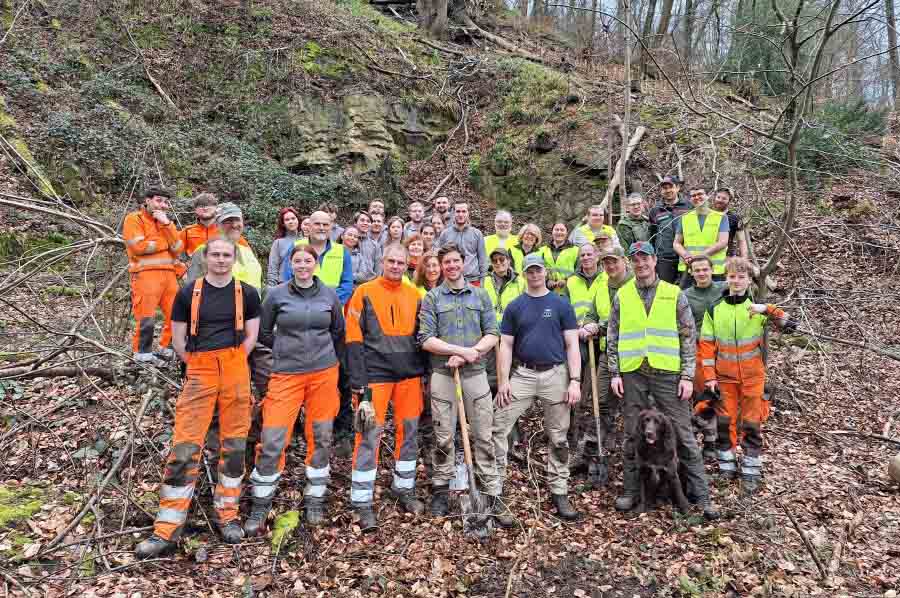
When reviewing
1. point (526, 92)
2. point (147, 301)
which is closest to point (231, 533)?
point (147, 301)

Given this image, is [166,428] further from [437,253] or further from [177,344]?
[437,253]

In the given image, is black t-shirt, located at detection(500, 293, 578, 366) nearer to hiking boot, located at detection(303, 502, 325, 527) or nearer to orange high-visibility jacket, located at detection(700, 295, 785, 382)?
orange high-visibility jacket, located at detection(700, 295, 785, 382)

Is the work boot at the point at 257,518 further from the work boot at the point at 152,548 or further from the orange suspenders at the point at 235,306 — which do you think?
the orange suspenders at the point at 235,306

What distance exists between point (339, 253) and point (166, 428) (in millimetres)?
2506

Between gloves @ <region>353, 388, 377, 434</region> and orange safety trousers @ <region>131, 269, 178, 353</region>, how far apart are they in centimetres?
264

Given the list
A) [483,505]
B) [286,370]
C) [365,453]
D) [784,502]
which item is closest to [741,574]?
[784,502]

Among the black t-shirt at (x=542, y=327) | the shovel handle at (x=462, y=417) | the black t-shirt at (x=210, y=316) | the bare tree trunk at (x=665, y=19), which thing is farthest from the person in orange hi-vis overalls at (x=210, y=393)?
the bare tree trunk at (x=665, y=19)

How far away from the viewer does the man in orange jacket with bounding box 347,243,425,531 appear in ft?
14.8

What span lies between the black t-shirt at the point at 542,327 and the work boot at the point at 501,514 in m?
1.31

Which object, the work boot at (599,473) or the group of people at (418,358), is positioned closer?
the group of people at (418,358)

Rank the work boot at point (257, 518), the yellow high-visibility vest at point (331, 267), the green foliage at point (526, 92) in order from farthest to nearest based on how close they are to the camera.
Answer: the green foliage at point (526, 92) → the yellow high-visibility vest at point (331, 267) → the work boot at point (257, 518)

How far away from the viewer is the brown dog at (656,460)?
15.7ft

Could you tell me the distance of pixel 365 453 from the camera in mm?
4508

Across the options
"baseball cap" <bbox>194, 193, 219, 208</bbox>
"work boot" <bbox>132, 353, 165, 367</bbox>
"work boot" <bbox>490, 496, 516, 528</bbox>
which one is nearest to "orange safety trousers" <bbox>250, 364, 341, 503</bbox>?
"work boot" <bbox>490, 496, 516, 528</bbox>
